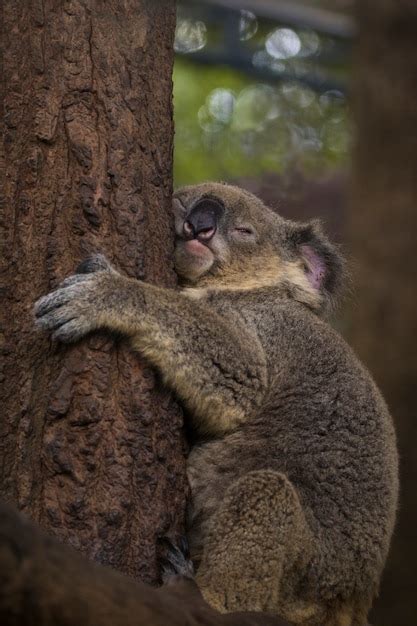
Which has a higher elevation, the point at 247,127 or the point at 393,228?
the point at 247,127

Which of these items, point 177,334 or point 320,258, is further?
point 320,258

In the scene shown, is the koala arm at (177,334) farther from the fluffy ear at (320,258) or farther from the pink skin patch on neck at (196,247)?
the fluffy ear at (320,258)

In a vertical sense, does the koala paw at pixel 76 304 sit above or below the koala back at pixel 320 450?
above

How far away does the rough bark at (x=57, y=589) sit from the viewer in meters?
2.49

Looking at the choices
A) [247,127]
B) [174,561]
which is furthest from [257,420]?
[247,127]

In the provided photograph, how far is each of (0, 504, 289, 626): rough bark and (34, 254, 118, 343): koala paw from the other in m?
1.61

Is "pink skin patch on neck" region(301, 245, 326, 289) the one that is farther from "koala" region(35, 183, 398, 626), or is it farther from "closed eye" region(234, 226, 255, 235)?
"closed eye" region(234, 226, 255, 235)

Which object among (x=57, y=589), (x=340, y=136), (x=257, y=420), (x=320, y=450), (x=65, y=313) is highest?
(x=340, y=136)

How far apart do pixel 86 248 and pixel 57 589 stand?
6.86ft

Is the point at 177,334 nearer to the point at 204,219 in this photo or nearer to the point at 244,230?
the point at 204,219

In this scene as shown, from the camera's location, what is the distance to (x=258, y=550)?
441 cm

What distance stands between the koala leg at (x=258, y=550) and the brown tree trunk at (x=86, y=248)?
0.25m

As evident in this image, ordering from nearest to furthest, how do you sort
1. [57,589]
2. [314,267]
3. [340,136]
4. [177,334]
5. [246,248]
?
[57,589] → [177,334] → [246,248] → [314,267] → [340,136]

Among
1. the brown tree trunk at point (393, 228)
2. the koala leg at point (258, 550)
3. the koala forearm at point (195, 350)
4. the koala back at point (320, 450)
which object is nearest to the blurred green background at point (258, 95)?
the brown tree trunk at point (393, 228)
